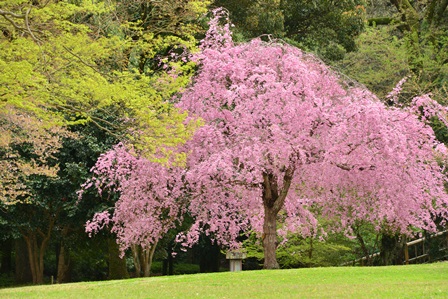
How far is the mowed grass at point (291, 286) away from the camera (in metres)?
10.6

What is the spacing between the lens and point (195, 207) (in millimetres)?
16875

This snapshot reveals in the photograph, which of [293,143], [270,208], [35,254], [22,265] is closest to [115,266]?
[35,254]

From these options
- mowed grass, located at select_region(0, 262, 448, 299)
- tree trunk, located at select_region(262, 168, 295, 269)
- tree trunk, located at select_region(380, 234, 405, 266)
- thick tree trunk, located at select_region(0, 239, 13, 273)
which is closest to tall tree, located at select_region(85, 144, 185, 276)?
tree trunk, located at select_region(262, 168, 295, 269)

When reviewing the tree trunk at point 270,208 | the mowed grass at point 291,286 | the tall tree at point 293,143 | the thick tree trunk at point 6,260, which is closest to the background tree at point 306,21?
the tall tree at point 293,143

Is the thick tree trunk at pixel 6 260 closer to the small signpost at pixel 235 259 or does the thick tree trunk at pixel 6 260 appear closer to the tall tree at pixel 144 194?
the small signpost at pixel 235 259

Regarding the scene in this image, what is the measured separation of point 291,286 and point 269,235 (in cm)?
483

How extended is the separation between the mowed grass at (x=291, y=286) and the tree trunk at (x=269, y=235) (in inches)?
80.8

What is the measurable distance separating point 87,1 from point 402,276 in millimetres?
7472

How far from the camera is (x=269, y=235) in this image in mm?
16562

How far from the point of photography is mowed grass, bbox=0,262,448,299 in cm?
1056

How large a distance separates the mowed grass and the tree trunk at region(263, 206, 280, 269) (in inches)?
80.8

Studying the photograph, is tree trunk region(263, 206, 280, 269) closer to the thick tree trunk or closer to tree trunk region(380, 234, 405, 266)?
tree trunk region(380, 234, 405, 266)

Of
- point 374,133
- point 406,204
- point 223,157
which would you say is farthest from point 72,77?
point 406,204

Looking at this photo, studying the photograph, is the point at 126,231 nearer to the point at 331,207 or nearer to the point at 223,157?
the point at 223,157
